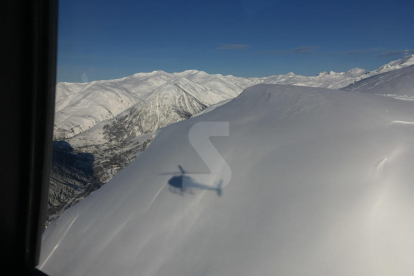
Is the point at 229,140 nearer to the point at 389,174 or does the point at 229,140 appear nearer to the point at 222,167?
the point at 222,167

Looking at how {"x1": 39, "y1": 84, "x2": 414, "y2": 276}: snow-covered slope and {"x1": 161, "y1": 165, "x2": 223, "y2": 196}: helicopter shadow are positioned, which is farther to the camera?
{"x1": 161, "y1": 165, "x2": 223, "y2": 196}: helicopter shadow

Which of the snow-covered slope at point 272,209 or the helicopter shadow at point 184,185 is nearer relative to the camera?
the snow-covered slope at point 272,209

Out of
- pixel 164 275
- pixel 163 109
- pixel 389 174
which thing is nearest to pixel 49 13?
pixel 164 275

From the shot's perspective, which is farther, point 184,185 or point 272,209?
point 184,185
